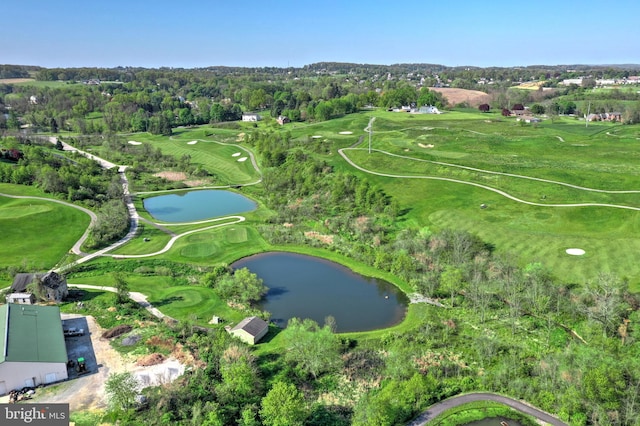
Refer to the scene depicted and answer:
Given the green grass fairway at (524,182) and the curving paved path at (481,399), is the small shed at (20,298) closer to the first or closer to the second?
the curving paved path at (481,399)

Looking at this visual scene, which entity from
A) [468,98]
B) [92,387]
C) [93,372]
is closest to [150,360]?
[93,372]

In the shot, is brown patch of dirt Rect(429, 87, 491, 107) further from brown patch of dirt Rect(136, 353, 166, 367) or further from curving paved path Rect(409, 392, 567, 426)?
brown patch of dirt Rect(136, 353, 166, 367)

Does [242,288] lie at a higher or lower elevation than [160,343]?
higher

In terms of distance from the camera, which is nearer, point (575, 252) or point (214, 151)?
point (575, 252)

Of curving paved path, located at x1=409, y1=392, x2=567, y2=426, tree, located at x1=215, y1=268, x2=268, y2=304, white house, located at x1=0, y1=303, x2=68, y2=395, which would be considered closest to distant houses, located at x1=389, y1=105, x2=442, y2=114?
tree, located at x1=215, y1=268, x2=268, y2=304

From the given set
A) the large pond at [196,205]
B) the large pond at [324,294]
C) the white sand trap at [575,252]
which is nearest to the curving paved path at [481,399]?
the large pond at [324,294]

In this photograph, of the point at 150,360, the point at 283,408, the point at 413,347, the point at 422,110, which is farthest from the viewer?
the point at 422,110

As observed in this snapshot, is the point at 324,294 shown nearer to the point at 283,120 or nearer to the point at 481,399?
the point at 481,399
